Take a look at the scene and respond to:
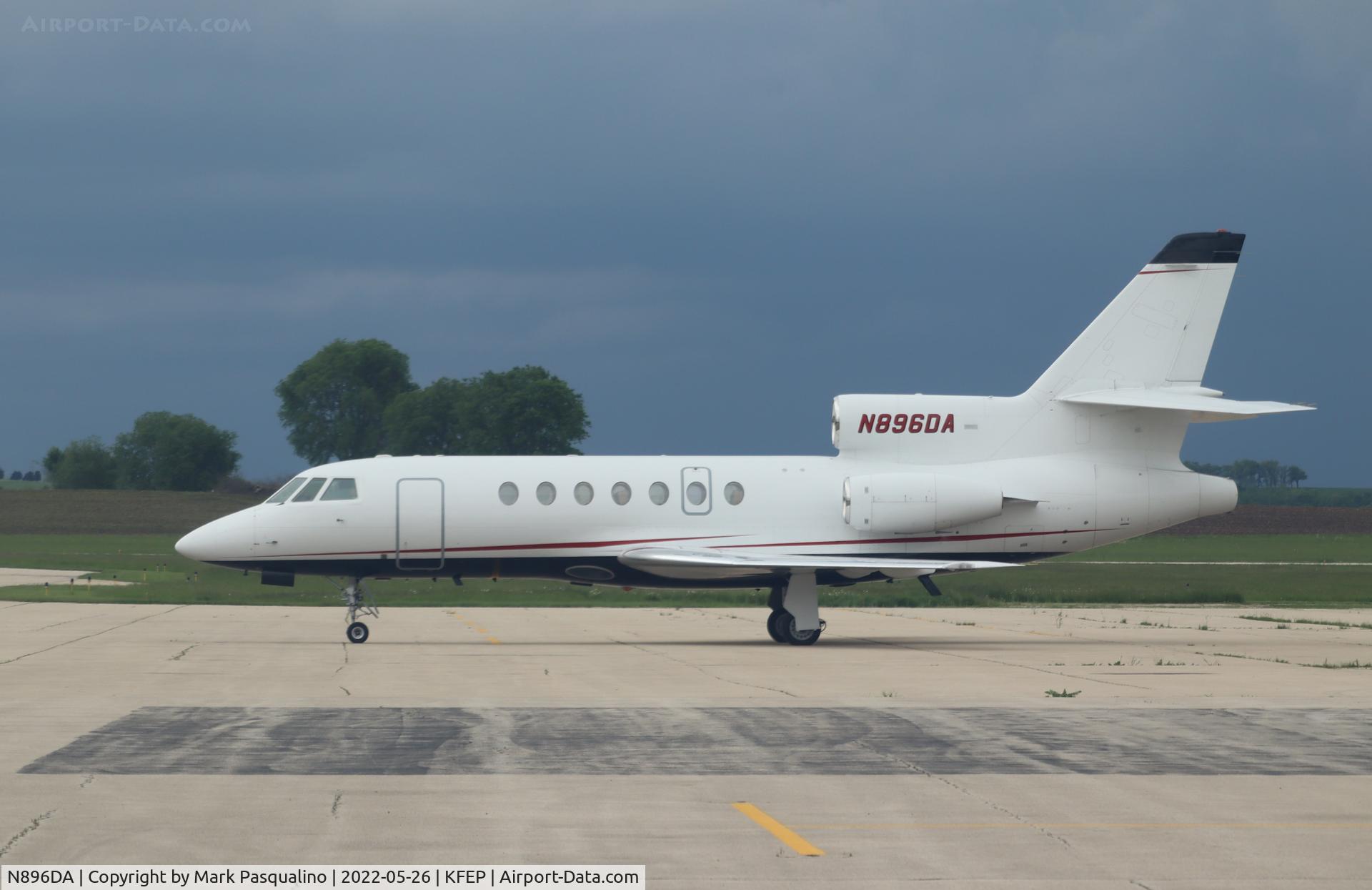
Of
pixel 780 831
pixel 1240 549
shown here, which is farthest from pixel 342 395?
pixel 780 831

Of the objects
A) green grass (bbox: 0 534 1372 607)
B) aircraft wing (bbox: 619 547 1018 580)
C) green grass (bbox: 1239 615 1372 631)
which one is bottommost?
green grass (bbox: 1239 615 1372 631)

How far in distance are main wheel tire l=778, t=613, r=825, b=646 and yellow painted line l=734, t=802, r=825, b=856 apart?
15.7m

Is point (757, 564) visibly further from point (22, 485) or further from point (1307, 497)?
point (1307, 497)

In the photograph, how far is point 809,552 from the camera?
2630 centimetres

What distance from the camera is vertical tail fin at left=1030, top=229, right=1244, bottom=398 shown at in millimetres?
27078

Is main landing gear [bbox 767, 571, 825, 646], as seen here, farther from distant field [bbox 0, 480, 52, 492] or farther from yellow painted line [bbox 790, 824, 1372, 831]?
distant field [bbox 0, 480, 52, 492]

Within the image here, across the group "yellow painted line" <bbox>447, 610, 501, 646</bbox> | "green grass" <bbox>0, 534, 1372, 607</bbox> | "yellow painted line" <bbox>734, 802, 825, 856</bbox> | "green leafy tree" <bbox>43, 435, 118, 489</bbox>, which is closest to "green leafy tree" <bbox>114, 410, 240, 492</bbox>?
"green leafy tree" <bbox>43, 435, 118, 489</bbox>

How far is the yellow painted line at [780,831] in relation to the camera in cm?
877

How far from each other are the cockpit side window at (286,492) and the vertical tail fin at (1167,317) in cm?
1362

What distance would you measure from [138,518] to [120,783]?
84.0 m

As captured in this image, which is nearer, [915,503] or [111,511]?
[915,503]

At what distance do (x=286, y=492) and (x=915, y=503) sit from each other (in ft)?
35.7

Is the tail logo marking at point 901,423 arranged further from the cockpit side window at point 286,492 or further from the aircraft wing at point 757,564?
the cockpit side window at point 286,492

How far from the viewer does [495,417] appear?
8906cm
